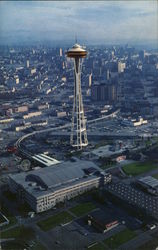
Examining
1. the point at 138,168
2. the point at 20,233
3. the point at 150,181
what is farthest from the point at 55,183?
the point at 138,168

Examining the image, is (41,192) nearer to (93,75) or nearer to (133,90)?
(133,90)

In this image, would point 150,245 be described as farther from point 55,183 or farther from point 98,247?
point 55,183

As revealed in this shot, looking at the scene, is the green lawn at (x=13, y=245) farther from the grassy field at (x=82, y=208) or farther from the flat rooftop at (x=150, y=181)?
the flat rooftop at (x=150, y=181)

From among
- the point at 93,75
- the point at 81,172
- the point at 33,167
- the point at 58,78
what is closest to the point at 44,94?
the point at 58,78

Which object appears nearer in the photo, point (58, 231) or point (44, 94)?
point (58, 231)

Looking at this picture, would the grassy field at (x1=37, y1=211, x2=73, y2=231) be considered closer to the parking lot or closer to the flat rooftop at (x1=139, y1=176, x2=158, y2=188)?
the parking lot

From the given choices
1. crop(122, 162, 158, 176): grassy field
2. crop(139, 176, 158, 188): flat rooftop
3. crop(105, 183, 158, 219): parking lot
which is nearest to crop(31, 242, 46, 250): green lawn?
crop(105, 183, 158, 219): parking lot
